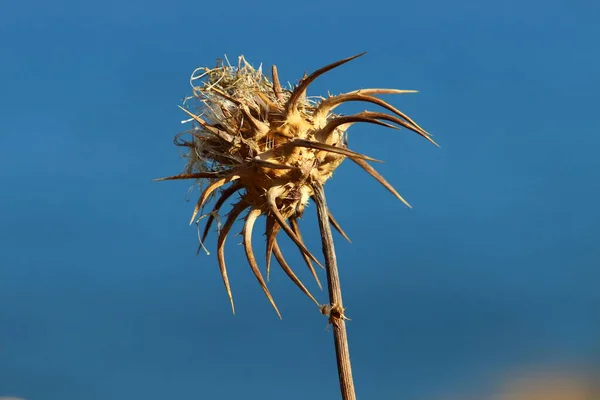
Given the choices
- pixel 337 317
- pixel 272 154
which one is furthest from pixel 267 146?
pixel 337 317

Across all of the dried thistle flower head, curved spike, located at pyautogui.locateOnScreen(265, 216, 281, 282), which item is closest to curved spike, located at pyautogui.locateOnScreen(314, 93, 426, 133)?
the dried thistle flower head

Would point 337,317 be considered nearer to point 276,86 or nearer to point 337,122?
point 337,122

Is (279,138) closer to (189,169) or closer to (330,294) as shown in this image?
(189,169)

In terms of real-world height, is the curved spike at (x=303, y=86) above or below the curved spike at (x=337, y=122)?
above

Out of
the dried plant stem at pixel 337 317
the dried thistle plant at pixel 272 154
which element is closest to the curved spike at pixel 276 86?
the dried thistle plant at pixel 272 154

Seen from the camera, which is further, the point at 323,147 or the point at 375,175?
the point at 375,175

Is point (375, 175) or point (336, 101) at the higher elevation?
point (336, 101)

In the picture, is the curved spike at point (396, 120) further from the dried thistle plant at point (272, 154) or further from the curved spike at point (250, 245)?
the curved spike at point (250, 245)

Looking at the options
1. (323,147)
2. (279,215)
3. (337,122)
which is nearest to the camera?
(323,147)
